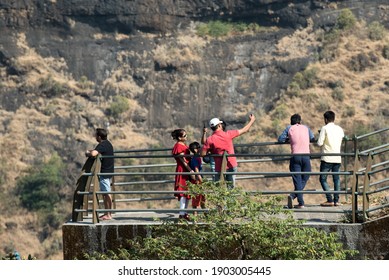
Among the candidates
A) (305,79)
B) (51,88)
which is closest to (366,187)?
(305,79)

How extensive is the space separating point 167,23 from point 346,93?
31.7ft

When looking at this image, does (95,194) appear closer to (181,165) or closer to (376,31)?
(181,165)

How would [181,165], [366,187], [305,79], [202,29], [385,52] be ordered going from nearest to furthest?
[366,187] → [181,165] → [305,79] → [385,52] → [202,29]

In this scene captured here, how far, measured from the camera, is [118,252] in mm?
16500

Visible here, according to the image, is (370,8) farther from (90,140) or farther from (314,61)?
(90,140)

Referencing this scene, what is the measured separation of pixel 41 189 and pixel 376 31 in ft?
58.8

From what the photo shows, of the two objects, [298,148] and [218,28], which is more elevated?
[218,28]

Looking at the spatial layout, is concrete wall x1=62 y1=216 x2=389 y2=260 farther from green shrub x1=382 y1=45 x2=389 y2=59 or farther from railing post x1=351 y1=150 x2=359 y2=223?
green shrub x1=382 y1=45 x2=389 y2=59

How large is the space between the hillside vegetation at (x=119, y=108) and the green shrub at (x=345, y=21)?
0.04 m

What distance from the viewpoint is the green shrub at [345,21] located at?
71562 millimetres

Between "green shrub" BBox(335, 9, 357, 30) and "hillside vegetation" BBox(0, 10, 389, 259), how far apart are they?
45mm

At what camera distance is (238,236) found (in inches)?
611

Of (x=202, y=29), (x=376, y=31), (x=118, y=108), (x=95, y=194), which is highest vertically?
(x=202, y=29)

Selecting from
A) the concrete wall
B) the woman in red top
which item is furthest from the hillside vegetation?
the concrete wall
